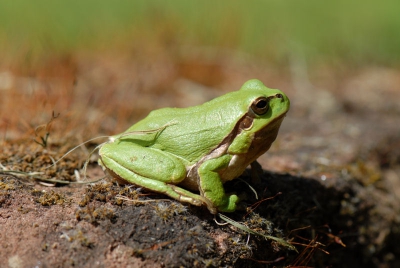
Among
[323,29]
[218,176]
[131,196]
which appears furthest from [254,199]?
[323,29]

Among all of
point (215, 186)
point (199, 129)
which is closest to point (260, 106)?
point (199, 129)

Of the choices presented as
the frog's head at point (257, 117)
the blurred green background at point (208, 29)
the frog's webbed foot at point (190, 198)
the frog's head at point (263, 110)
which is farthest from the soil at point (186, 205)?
the frog's head at point (263, 110)

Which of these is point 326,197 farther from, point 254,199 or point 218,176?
point 218,176

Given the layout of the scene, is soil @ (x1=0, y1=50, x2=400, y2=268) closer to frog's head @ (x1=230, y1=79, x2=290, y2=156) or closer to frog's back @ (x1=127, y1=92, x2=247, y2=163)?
frog's back @ (x1=127, y1=92, x2=247, y2=163)

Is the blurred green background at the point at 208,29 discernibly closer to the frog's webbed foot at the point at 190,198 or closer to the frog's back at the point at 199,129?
the frog's back at the point at 199,129

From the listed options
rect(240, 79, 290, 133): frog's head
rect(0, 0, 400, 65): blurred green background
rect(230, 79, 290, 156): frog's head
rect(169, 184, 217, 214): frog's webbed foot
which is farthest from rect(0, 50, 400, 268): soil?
rect(240, 79, 290, 133): frog's head
